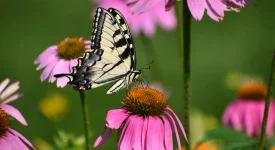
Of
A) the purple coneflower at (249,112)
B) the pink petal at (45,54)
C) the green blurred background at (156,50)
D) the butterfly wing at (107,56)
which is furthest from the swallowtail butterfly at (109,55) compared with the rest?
the green blurred background at (156,50)

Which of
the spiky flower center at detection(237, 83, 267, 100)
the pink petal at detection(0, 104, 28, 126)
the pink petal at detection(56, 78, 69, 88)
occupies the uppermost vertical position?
the pink petal at detection(56, 78, 69, 88)

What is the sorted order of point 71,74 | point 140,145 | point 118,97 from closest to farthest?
point 140,145 < point 71,74 < point 118,97

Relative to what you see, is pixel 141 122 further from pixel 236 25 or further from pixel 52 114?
pixel 236 25

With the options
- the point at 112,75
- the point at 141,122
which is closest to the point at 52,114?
the point at 112,75

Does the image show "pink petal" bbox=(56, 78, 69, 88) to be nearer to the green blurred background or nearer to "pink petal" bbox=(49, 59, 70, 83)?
"pink petal" bbox=(49, 59, 70, 83)

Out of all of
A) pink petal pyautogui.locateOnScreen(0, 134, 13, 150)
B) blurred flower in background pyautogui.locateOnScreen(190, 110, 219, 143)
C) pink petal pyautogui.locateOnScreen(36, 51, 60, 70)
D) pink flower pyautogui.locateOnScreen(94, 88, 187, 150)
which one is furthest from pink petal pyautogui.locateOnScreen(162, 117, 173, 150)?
blurred flower in background pyautogui.locateOnScreen(190, 110, 219, 143)

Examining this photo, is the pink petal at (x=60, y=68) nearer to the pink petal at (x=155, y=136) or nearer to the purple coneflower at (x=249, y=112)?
the pink petal at (x=155, y=136)

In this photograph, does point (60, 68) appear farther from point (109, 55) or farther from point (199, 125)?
point (199, 125)
